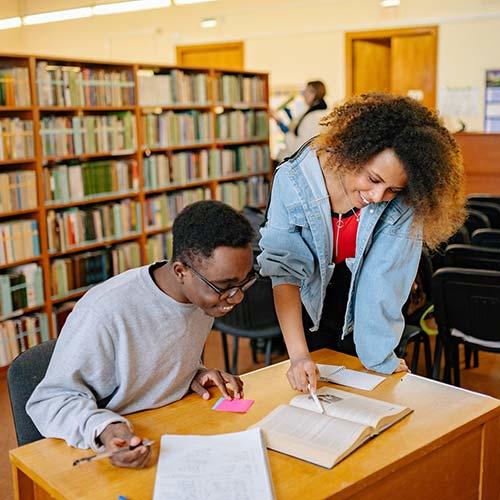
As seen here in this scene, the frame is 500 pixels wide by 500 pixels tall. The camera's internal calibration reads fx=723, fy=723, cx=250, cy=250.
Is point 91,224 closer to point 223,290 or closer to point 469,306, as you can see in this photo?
point 469,306

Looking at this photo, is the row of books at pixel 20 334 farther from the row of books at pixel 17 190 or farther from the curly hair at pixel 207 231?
the curly hair at pixel 207 231

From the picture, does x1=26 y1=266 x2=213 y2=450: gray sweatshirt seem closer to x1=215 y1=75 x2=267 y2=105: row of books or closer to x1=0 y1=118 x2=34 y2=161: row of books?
x1=0 y1=118 x2=34 y2=161: row of books

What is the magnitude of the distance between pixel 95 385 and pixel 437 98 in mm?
6921

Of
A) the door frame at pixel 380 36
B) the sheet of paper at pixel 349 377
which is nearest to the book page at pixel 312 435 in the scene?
the sheet of paper at pixel 349 377

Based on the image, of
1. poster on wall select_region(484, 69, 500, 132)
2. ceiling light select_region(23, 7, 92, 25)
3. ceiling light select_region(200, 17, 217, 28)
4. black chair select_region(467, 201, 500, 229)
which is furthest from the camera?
ceiling light select_region(200, 17, 217, 28)

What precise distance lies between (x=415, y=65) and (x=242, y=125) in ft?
8.49

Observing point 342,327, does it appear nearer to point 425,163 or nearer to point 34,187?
point 425,163

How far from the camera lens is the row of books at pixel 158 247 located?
5273 mm

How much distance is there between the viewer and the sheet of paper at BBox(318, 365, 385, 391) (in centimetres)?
183

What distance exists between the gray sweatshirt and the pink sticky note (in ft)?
0.36

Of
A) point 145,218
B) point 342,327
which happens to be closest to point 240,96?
point 145,218

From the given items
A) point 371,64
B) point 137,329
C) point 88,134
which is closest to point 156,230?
point 88,134

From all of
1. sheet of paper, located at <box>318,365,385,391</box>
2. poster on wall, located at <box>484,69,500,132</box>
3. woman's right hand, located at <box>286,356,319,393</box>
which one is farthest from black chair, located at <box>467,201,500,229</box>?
woman's right hand, located at <box>286,356,319,393</box>

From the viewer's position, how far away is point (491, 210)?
4961 mm
